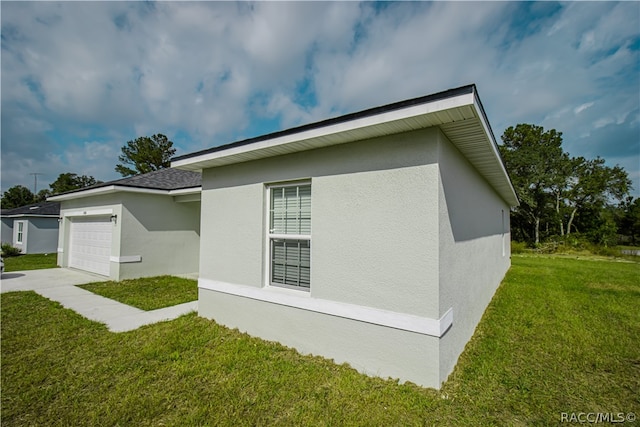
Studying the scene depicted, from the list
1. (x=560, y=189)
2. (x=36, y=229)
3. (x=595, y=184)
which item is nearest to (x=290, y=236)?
(x=36, y=229)

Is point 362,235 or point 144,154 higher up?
point 144,154

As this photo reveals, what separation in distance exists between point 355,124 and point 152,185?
961 centimetres

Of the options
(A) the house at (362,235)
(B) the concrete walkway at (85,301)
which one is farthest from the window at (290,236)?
(B) the concrete walkway at (85,301)

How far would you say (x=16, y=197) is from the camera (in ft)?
139

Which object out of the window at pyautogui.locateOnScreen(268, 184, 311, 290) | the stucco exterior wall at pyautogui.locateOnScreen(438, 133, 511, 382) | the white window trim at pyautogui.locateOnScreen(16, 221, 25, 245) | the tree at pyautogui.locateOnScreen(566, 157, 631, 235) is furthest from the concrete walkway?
the tree at pyautogui.locateOnScreen(566, 157, 631, 235)

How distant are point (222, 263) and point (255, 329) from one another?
4.75 ft

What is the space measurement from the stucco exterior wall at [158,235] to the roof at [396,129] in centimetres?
635

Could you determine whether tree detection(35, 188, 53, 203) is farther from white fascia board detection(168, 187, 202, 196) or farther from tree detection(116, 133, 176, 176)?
white fascia board detection(168, 187, 202, 196)

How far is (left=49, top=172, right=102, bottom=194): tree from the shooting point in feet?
154

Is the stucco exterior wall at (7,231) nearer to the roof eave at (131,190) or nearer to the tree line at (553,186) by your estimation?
the tree line at (553,186)

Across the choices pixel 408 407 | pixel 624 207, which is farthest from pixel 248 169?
pixel 624 207

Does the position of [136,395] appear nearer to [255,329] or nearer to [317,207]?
[255,329]

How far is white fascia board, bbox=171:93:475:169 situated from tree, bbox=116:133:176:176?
106 ft

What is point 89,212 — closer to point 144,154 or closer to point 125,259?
point 125,259
